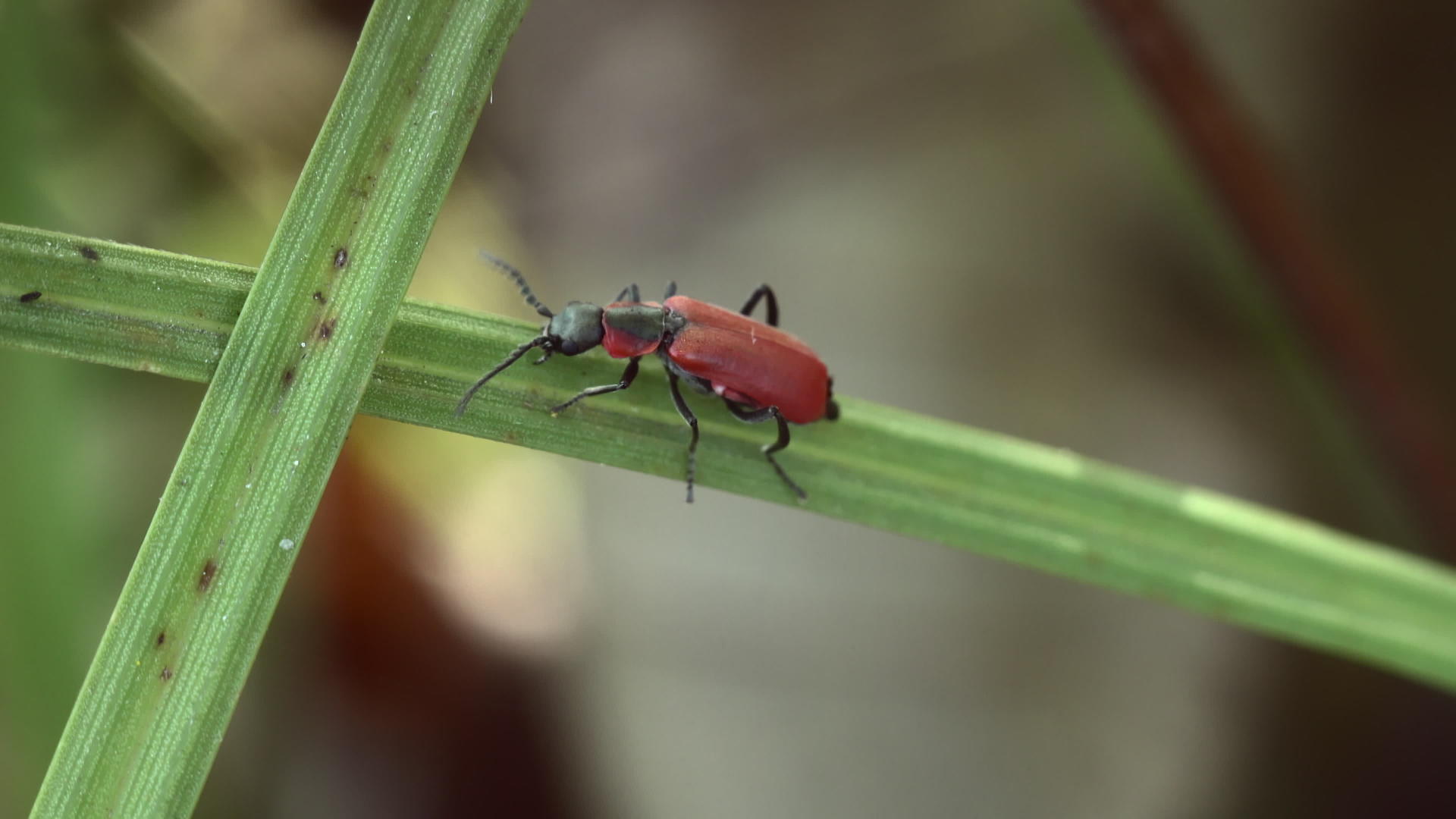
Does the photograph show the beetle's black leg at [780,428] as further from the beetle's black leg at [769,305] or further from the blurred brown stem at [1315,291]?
the blurred brown stem at [1315,291]

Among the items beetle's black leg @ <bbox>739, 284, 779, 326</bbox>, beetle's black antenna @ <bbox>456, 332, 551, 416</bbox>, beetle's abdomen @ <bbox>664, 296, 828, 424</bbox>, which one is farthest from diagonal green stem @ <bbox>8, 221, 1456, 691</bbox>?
beetle's black leg @ <bbox>739, 284, 779, 326</bbox>

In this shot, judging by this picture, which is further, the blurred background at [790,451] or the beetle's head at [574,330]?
the blurred background at [790,451]

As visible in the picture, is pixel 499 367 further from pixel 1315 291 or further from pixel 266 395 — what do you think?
pixel 1315 291

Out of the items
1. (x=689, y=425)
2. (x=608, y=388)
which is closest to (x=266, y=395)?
(x=608, y=388)

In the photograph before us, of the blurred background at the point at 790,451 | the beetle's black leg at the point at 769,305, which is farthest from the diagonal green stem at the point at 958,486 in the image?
the blurred background at the point at 790,451

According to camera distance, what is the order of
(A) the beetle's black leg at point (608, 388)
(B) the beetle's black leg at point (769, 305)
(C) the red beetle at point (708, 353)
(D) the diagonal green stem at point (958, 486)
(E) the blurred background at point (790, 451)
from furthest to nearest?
(B) the beetle's black leg at point (769, 305) < (E) the blurred background at point (790, 451) < (C) the red beetle at point (708, 353) < (A) the beetle's black leg at point (608, 388) < (D) the diagonal green stem at point (958, 486)

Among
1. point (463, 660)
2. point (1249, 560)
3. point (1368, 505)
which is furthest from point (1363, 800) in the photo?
point (463, 660)
